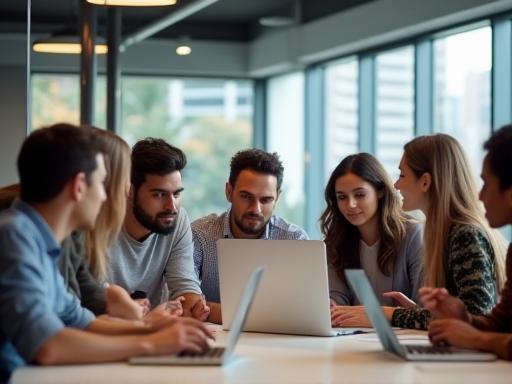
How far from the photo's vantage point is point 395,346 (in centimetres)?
307

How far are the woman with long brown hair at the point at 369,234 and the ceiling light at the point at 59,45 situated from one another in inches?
66.6

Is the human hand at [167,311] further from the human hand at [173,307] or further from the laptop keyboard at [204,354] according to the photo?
the laptop keyboard at [204,354]

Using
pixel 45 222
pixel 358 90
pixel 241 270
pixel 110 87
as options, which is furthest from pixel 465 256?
pixel 358 90

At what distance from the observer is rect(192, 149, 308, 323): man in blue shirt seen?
16.1 feet

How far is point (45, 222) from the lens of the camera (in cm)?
289

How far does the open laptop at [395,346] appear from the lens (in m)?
2.98

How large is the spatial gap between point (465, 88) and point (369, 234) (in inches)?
162

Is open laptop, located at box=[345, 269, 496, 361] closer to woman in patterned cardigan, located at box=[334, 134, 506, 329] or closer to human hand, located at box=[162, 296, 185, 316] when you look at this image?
woman in patterned cardigan, located at box=[334, 134, 506, 329]

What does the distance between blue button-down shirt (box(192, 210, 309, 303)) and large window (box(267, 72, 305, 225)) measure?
6476 mm

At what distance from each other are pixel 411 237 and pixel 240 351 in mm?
1610

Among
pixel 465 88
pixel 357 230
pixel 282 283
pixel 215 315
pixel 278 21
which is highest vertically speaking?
pixel 278 21

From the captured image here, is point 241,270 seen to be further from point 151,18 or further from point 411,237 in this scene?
point 151,18

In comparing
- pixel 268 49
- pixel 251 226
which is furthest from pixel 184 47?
pixel 251 226

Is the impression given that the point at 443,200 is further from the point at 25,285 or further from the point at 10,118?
the point at 10,118
